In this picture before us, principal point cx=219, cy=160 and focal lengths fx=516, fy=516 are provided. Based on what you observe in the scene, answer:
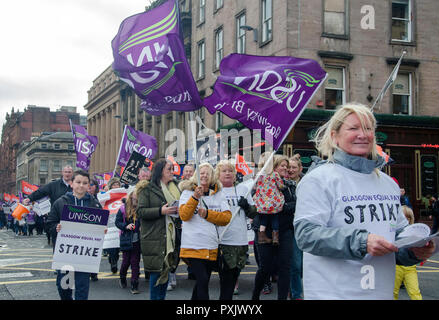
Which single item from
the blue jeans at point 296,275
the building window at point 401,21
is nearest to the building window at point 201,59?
the building window at point 401,21

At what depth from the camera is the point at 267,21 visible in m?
23.6

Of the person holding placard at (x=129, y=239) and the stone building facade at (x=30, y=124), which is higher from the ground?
the stone building facade at (x=30, y=124)

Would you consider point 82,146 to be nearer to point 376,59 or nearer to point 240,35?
point 240,35

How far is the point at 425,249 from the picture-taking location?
2.69m

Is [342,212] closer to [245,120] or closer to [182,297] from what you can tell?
[245,120]

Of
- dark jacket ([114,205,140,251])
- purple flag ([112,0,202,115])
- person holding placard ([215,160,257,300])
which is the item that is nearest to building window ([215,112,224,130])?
dark jacket ([114,205,140,251])

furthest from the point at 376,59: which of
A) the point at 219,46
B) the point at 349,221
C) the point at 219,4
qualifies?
the point at 349,221

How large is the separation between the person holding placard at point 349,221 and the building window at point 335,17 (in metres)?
20.5

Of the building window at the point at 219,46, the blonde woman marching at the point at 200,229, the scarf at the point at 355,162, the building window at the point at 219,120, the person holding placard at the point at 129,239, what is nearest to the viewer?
the scarf at the point at 355,162

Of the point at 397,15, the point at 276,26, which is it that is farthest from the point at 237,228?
the point at 397,15

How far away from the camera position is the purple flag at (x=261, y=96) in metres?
6.64

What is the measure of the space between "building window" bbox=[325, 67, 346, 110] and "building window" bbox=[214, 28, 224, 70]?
319 inches

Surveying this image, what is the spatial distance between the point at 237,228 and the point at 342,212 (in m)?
3.38

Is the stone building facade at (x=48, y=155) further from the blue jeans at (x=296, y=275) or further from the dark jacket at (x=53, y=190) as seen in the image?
the blue jeans at (x=296, y=275)
